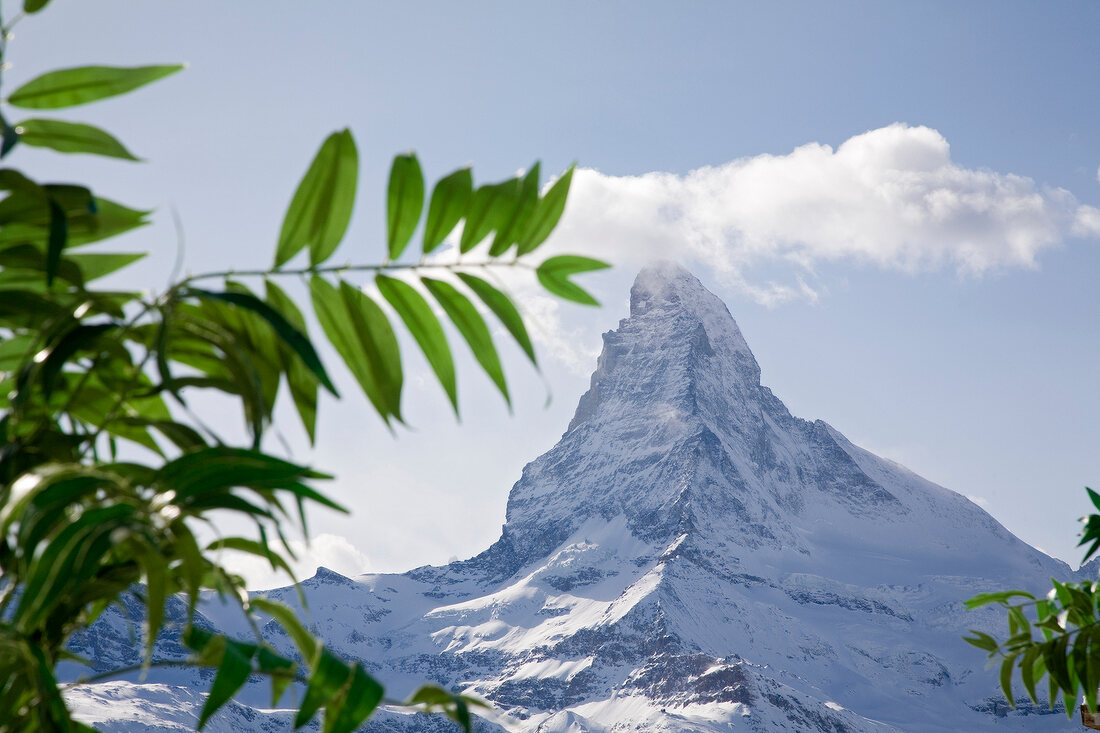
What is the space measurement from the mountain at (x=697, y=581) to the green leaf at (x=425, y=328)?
5864 cm

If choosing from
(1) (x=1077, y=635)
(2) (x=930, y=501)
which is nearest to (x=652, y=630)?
(2) (x=930, y=501)

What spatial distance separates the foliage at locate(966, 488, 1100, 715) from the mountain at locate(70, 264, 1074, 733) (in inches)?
2281

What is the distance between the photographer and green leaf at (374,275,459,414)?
0.49m

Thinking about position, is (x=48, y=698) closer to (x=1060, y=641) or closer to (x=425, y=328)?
(x=425, y=328)

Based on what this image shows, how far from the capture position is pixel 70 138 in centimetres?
46

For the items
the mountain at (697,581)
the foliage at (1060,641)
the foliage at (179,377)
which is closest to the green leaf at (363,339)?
the foliage at (179,377)

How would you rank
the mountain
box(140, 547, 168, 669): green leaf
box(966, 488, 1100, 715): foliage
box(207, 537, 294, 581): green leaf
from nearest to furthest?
1. box(140, 547, 168, 669): green leaf
2. box(207, 537, 294, 581): green leaf
3. box(966, 488, 1100, 715): foliage
4. the mountain

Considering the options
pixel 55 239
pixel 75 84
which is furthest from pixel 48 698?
pixel 75 84

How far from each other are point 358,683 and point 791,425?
115m

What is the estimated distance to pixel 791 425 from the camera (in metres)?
111

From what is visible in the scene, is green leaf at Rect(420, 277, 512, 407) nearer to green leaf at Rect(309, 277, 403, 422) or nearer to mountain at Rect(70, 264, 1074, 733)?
green leaf at Rect(309, 277, 403, 422)

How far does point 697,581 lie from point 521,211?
3491 inches

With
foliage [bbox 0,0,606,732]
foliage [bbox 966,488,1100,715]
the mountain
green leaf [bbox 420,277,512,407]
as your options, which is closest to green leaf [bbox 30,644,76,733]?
foliage [bbox 0,0,606,732]

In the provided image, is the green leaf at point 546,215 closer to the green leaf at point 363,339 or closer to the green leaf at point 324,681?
the green leaf at point 363,339
